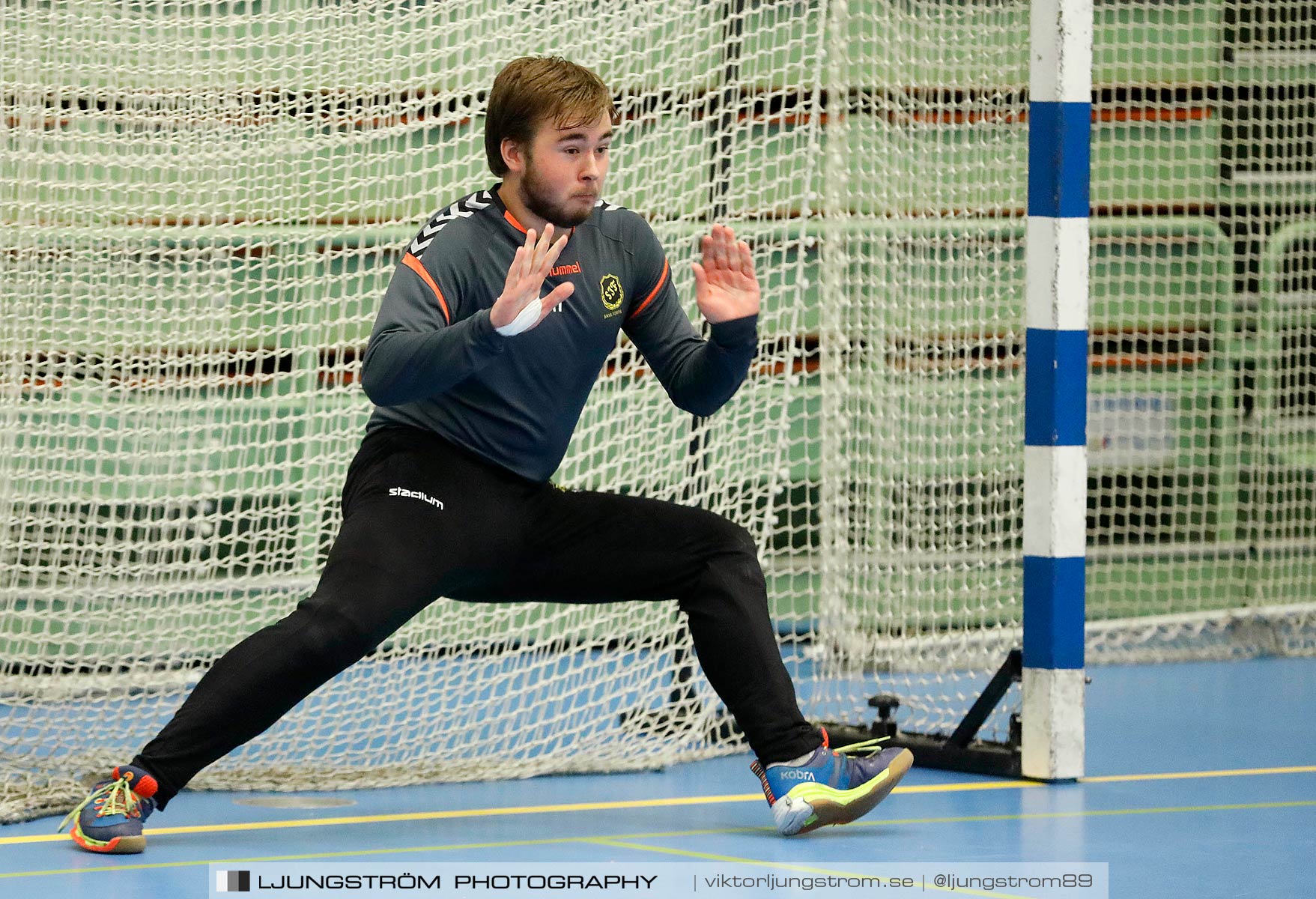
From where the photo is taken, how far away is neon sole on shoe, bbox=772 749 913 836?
364 centimetres

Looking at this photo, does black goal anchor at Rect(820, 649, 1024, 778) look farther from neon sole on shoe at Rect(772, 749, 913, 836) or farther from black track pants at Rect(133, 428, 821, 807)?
black track pants at Rect(133, 428, 821, 807)

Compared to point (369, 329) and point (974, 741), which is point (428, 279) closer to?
point (369, 329)

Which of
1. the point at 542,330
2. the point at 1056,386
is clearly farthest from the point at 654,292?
the point at 1056,386

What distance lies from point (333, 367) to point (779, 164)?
1.30m

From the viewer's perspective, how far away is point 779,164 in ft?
16.5

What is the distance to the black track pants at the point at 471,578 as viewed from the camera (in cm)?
346

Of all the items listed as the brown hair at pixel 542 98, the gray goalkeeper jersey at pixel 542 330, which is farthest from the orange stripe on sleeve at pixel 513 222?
the brown hair at pixel 542 98

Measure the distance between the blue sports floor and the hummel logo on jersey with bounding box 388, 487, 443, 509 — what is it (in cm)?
65

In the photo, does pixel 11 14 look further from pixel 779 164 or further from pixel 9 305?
pixel 779 164

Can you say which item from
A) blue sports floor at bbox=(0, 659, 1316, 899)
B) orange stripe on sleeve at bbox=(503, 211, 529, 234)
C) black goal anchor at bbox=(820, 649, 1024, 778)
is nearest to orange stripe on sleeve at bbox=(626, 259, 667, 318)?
orange stripe on sleeve at bbox=(503, 211, 529, 234)

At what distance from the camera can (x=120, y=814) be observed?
3.45 metres

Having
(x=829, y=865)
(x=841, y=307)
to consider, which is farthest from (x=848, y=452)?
(x=829, y=865)

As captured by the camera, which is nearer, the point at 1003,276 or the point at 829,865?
the point at 829,865

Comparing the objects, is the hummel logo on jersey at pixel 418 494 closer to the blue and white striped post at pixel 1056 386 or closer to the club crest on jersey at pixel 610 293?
the club crest on jersey at pixel 610 293
